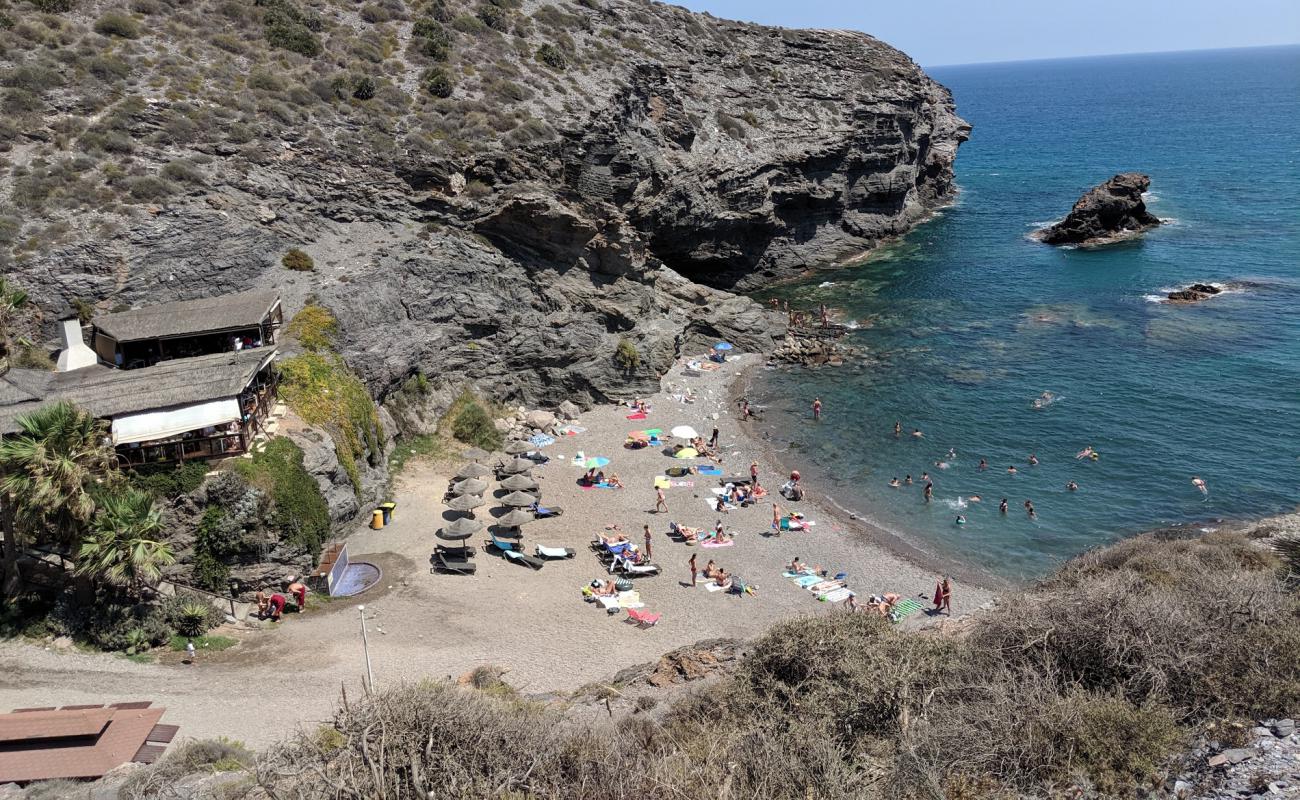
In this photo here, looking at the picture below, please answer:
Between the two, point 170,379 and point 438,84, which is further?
point 438,84

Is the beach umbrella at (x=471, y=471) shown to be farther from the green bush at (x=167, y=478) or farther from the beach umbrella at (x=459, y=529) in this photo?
the green bush at (x=167, y=478)

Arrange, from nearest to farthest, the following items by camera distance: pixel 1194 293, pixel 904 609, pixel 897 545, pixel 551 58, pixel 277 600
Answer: pixel 277 600, pixel 904 609, pixel 897 545, pixel 551 58, pixel 1194 293

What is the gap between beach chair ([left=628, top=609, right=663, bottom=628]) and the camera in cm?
2527

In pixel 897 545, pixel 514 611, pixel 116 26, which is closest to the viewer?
pixel 514 611

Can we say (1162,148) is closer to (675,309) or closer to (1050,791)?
(675,309)

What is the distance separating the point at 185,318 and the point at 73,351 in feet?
11.4

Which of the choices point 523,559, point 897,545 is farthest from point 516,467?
point 897,545

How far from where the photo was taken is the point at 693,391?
44.9 m

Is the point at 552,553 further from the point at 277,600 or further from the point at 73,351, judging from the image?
the point at 73,351

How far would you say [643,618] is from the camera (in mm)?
25484

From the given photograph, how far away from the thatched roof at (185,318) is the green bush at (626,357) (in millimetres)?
17856

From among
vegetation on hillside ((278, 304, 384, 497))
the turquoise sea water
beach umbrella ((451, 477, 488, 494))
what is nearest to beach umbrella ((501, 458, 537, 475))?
beach umbrella ((451, 477, 488, 494))

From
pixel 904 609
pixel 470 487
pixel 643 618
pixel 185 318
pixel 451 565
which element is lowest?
pixel 904 609

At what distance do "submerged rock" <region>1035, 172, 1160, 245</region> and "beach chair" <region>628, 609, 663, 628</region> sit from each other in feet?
196
